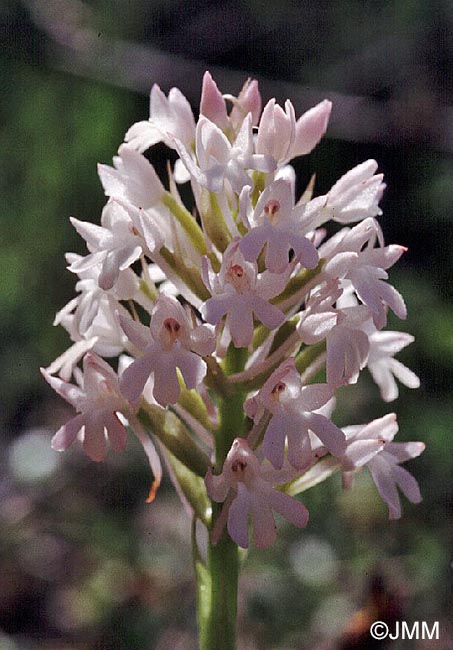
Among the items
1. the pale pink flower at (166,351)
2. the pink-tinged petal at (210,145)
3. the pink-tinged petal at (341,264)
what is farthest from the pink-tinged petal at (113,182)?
the pink-tinged petal at (341,264)

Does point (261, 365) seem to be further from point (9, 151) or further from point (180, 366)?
point (9, 151)

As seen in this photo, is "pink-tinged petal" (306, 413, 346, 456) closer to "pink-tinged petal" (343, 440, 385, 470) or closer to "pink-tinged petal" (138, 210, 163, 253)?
"pink-tinged petal" (343, 440, 385, 470)

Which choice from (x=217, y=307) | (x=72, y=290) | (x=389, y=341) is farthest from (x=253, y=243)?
(x=72, y=290)

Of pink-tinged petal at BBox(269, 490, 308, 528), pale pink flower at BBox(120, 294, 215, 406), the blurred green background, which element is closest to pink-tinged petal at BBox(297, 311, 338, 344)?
pale pink flower at BBox(120, 294, 215, 406)

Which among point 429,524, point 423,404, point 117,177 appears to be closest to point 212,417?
point 117,177

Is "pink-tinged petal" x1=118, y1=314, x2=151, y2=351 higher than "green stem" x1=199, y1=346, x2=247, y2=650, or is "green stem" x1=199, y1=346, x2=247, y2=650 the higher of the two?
"pink-tinged petal" x1=118, y1=314, x2=151, y2=351
